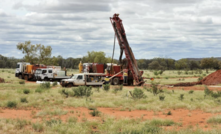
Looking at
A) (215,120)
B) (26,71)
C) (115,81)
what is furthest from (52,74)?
(215,120)

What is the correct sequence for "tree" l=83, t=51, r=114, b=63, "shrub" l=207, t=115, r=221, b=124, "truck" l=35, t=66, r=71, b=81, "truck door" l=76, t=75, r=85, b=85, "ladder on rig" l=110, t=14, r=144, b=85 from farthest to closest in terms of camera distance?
"tree" l=83, t=51, r=114, b=63 < "truck" l=35, t=66, r=71, b=81 < "ladder on rig" l=110, t=14, r=144, b=85 < "truck door" l=76, t=75, r=85, b=85 < "shrub" l=207, t=115, r=221, b=124

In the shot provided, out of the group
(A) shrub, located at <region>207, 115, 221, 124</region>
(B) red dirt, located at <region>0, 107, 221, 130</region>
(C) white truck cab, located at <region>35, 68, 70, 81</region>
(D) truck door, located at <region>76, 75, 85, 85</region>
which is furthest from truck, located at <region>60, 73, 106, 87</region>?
(A) shrub, located at <region>207, 115, 221, 124</region>

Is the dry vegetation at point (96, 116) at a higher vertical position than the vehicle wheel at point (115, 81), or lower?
lower

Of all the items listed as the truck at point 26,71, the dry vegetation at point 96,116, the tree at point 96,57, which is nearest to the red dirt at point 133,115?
the dry vegetation at point 96,116

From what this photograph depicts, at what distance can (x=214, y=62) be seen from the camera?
95938 millimetres

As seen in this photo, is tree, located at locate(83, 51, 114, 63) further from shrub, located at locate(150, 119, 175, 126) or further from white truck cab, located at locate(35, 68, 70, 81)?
shrub, located at locate(150, 119, 175, 126)

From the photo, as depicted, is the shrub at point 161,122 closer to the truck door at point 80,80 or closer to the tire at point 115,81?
the truck door at point 80,80

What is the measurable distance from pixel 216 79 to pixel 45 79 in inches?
867

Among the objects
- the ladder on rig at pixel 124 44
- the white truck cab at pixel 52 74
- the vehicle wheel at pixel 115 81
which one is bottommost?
the vehicle wheel at pixel 115 81

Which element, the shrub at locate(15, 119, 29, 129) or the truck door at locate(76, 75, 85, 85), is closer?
the shrub at locate(15, 119, 29, 129)

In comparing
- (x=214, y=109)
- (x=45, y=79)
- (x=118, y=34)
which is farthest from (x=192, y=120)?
(x=45, y=79)

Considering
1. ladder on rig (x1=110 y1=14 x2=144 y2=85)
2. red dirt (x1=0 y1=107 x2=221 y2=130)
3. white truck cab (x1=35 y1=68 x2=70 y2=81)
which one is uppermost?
ladder on rig (x1=110 y1=14 x2=144 y2=85)

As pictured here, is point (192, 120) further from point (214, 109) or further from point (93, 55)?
point (93, 55)

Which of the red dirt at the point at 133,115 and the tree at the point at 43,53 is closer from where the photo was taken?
the red dirt at the point at 133,115
